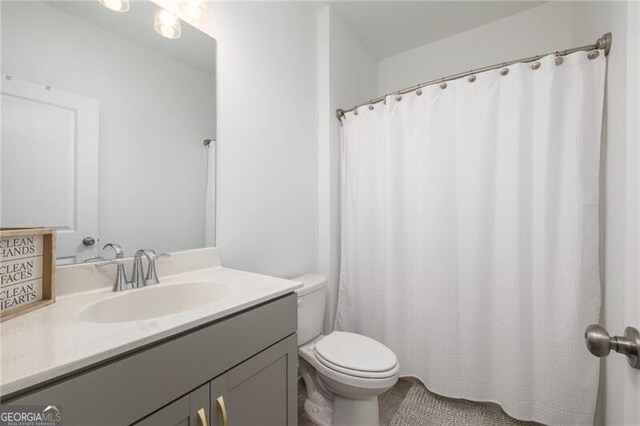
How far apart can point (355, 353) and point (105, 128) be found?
4.69 feet

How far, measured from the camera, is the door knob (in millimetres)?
437

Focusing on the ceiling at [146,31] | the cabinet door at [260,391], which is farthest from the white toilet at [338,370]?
the ceiling at [146,31]

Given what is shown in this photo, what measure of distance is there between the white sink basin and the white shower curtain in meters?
1.06

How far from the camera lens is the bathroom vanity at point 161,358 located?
0.49 meters

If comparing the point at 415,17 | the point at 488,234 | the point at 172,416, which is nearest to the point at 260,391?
the point at 172,416

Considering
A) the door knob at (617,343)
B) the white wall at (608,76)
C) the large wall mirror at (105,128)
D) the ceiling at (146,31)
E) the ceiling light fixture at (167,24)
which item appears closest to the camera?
the door knob at (617,343)

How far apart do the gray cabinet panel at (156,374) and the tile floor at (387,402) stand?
92 cm

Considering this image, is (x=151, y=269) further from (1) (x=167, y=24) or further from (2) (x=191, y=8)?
(2) (x=191, y=8)

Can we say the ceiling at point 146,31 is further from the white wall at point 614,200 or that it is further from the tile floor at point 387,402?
the tile floor at point 387,402

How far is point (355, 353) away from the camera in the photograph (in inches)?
50.7

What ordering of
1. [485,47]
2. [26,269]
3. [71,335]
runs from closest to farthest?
[71,335] → [26,269] → [485,47]

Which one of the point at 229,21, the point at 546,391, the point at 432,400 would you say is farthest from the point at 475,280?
the point at 229,21

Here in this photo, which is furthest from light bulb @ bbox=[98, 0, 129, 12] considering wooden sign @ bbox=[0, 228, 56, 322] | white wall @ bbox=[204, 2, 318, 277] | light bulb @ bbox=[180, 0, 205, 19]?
wooden sign @ bbox=[0, 228, 56, 322]

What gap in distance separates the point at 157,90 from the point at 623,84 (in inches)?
70.6
